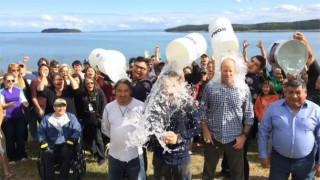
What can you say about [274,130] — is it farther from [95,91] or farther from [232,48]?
[95,91]

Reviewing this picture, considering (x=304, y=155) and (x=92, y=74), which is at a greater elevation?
(x=92, y=74)

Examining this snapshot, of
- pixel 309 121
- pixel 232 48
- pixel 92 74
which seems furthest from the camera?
pixel 92 74

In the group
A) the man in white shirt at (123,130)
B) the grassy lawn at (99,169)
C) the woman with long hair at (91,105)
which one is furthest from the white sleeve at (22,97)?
the man in white shirt at (123,130)

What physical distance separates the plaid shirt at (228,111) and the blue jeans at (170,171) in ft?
1.83

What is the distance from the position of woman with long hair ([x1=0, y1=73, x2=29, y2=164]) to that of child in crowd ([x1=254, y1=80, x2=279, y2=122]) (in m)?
3.63

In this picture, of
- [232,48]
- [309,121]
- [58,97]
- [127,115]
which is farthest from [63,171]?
[309,121]

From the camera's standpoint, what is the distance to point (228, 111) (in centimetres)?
354

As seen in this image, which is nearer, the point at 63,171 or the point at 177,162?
the point at 177,162

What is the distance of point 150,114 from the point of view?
3.38 metres

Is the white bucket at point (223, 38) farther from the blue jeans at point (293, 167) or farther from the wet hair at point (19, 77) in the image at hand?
the wet hair at point (19, 77)

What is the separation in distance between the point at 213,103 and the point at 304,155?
1.03 m

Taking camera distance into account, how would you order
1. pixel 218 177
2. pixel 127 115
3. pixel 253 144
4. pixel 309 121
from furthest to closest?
pixel 253 144, pixel 218 177, pixel 127 115, pixel 309 121

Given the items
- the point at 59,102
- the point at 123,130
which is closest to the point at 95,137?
the point at 59,102

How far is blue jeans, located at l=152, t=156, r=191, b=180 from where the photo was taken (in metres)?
3.31
